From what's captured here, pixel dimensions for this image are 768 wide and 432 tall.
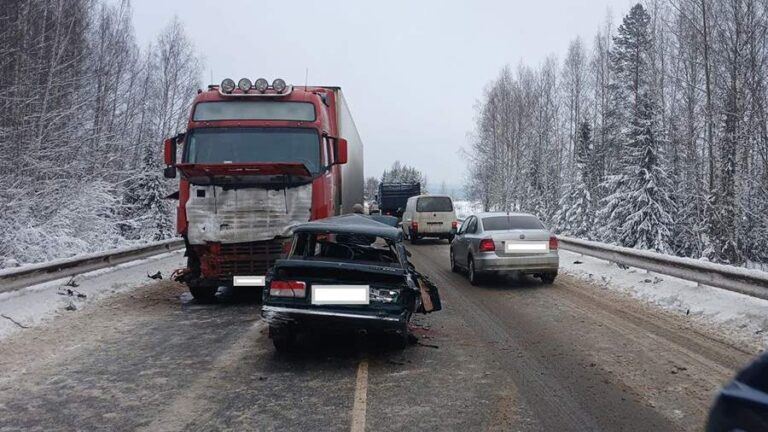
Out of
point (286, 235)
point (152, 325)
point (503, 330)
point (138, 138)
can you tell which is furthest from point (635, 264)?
point (138, 138)

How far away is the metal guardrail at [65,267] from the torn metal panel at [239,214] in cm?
228

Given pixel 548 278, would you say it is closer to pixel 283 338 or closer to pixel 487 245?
pixel 487 245

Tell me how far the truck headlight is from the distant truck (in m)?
25.1

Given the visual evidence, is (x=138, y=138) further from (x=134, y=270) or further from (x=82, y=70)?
(x=134, y=270)

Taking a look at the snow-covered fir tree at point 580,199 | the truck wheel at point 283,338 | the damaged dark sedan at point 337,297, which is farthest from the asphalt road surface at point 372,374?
the snow-covered fir tree at point 580,199

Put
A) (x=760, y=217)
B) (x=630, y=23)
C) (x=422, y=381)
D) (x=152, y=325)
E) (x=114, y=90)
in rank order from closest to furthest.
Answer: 1. (x=422, y=381)
2. (x=152, y=325)
3. (x=760, y=217)
4. (x=114, y=90)
5. (x=630, y=23)

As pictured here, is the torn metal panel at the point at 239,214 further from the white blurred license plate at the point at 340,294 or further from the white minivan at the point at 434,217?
the white minivan at the point at 434,217

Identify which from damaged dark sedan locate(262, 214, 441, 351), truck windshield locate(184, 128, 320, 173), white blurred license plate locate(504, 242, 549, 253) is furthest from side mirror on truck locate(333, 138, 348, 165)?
damaged dark sedan locate(262, 214, 441, 351)

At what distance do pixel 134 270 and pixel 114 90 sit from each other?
711 inches

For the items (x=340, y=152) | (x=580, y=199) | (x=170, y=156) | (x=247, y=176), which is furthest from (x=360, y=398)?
(x=580, y=199)

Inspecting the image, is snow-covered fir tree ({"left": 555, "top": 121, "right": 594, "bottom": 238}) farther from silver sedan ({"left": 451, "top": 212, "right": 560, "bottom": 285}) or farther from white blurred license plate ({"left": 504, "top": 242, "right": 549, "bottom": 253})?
white blurred license plate ({"left": 504, "top": 242, "right": 549, "bottom": 253})

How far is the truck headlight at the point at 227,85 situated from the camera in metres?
9.23

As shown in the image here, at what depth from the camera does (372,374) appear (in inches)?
205

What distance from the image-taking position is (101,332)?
697 centimetres
